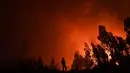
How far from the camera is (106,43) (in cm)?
12069

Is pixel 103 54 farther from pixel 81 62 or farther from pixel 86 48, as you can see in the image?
pixel 81 62

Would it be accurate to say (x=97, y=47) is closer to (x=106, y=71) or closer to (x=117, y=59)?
(x=117, y=59)

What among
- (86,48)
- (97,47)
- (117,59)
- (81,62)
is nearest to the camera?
(117,59)

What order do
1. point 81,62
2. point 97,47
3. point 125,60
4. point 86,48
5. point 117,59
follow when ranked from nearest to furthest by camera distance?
point 125,60 → point 117,59 → point 97,47 → point 86,48 → point 81,62

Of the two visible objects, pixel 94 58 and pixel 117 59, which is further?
pixel 94 58

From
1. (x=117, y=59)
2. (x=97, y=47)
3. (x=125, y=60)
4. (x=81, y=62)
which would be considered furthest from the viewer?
(x=81, y=62)

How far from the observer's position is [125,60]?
111938mm

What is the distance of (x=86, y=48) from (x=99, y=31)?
19008 millimetres

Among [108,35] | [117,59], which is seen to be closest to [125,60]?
[117,59]

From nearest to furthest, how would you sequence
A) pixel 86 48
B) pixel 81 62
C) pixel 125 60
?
pixel 125 60, pixel 86 48, pixel 81 62

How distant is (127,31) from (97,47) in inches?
815

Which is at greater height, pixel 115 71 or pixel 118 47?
pixel 118 47

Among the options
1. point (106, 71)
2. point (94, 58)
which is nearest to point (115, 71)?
point (106, 71)

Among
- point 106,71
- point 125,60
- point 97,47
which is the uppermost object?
point 97,47
